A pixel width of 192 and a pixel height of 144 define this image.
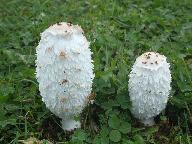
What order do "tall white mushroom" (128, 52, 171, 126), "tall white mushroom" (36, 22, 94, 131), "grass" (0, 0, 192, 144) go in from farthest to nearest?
"grass" (0, 0, 192, 144)
"tall white mushroom" (128, 52, 171, 126)
"tall white mushroom" (36, 22, 94, 131)

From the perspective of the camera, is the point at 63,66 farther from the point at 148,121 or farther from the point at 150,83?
the point at 148,121

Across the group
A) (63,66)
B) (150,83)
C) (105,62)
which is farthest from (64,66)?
(105,62)

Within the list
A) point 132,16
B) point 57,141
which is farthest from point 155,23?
point 57,141

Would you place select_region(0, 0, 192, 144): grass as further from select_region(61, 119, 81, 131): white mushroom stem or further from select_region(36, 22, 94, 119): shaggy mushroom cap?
select_region(36, 22, 94, 119): shaggy mushroom cap

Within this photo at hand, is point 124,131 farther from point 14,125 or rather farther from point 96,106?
point 14,125

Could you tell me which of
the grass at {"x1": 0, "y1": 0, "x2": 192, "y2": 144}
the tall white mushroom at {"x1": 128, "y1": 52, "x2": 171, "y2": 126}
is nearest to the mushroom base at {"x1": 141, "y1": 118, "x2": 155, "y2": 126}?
the grass at {"x1": 0, "y1": 0, "x2": 192, "y2": 144}

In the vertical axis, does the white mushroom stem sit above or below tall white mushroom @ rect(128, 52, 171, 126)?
below
